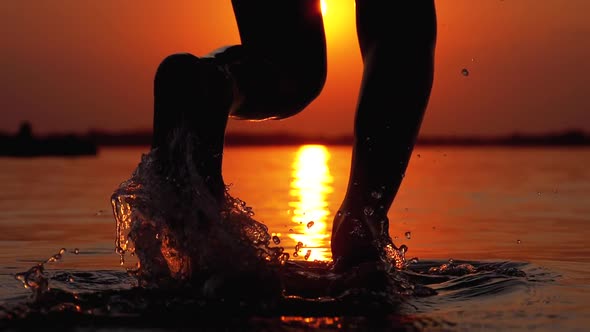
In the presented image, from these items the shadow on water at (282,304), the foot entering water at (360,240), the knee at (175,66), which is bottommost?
the shadow on water at (282,304)

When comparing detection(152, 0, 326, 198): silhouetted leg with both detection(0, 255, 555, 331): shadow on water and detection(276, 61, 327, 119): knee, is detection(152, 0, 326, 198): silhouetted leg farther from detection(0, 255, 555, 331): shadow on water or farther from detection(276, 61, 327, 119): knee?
detection(0, 255, 555, 331): shadow on water

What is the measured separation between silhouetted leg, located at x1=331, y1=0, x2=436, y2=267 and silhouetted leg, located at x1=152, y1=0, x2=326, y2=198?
0.18 metres

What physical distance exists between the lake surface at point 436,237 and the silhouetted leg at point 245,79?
0.52 m

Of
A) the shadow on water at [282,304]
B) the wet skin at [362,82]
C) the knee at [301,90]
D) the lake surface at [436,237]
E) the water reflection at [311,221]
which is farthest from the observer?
the water reflection at [311,221]

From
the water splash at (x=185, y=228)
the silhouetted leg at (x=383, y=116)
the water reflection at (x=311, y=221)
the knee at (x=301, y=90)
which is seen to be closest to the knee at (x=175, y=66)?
the water splash at (x=185, y=228)

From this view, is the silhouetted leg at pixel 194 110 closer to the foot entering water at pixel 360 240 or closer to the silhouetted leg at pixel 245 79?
the silhouetted leg at pixel 245 79

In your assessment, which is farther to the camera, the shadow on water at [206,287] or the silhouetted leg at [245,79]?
the silhouetted leg at [245,79]

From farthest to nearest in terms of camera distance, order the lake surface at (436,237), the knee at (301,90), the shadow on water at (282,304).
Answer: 1. the knee at (301,90)
2. the lake surface at (436,237)
3. the shadow on water at (282,304)

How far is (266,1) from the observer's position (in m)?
3.19

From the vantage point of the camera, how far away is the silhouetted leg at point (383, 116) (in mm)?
3029

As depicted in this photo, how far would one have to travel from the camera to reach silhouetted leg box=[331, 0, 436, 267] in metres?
3.03

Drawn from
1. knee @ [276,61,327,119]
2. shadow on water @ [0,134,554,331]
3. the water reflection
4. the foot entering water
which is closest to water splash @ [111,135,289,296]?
shadow on water @ [0,134,554,331]

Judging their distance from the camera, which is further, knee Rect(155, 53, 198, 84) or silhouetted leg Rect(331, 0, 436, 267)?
silhouetted leg Rect(331, 0, 436, 267)

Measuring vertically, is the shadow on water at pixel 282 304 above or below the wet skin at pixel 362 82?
below
